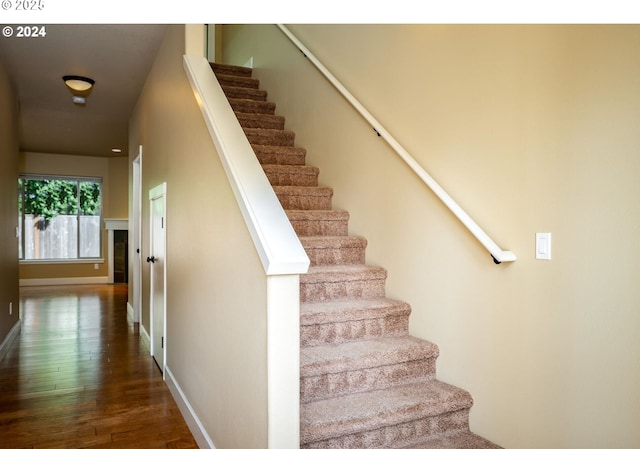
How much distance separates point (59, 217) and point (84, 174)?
103cm

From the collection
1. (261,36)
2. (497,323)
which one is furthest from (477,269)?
(261,36)

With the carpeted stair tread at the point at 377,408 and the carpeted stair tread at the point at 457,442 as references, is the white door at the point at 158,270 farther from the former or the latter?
the carpeted stair tread at the point at 457,442

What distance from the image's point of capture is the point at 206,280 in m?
2.49

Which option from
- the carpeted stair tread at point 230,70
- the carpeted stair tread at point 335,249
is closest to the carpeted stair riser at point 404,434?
the carpeted stair tread at point 335,249

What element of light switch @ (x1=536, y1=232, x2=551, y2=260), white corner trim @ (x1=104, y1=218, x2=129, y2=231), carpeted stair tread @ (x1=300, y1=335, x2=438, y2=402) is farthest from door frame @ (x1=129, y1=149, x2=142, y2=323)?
light switch @ (x1=536, y1=232, x2=551, y2=260)

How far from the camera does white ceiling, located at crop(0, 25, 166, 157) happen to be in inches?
147

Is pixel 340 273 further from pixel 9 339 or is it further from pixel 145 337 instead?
pixel 9 339

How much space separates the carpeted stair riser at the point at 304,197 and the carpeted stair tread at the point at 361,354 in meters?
1.29

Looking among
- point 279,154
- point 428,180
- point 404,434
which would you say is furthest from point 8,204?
point 404,434

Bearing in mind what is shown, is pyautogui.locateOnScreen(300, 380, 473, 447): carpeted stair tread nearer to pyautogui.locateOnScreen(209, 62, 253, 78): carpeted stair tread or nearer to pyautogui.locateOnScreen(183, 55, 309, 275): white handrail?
pyautogui.locateOnScreen(183, 55, 309, 275): white handrail

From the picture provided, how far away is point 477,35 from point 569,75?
62 cm
